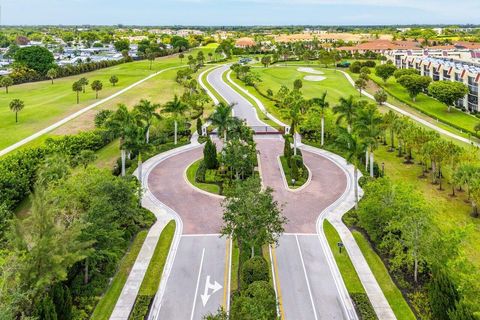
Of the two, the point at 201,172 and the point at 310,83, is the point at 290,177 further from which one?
the point at 310,83

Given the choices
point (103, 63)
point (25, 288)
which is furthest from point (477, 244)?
point (103, 63)

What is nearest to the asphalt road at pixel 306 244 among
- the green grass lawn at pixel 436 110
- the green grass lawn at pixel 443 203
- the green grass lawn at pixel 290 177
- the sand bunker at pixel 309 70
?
the green grass lawn at pixel 290 177

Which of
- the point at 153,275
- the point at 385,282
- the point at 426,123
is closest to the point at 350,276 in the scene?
the point at 385,282

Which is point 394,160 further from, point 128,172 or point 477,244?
point 128,172

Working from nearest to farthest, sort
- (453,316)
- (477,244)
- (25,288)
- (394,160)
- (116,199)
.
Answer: (453,316), (25,288), (116,199), (477,244), (394,160)

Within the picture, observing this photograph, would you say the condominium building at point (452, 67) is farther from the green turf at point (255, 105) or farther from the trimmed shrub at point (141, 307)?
the trimmed shrub at point (141, 307)

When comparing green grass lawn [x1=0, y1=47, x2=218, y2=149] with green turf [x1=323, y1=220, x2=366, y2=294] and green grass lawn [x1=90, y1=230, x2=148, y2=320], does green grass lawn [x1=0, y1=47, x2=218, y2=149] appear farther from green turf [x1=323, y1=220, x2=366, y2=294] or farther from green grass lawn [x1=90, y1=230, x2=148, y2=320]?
green turf [x1=323, y1=220, x2=366, y2=294]
